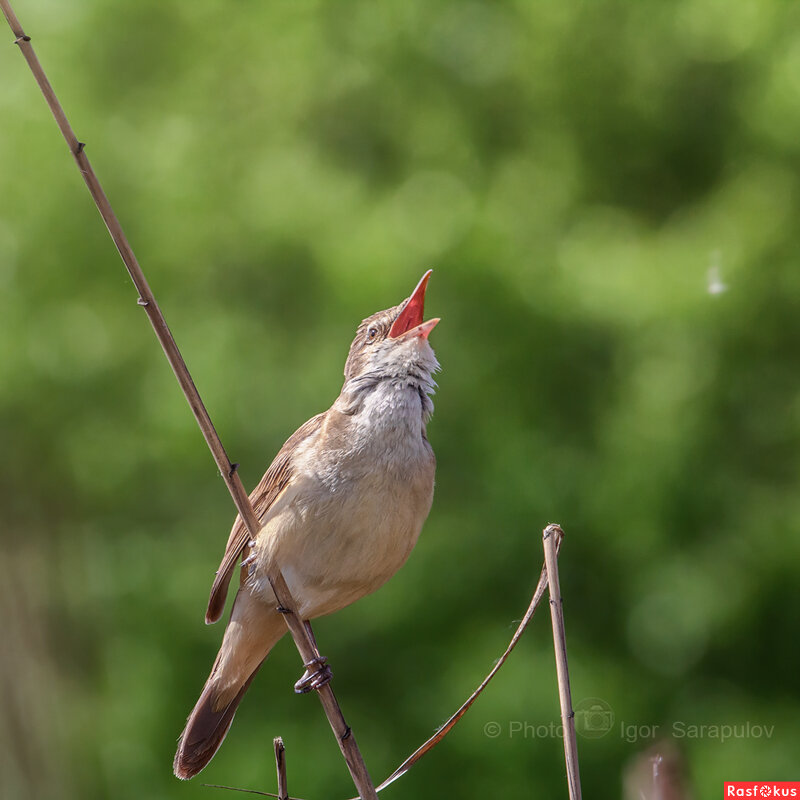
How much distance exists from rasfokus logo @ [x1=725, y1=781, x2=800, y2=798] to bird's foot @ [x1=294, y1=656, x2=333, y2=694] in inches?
98.6

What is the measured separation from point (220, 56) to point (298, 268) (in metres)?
1.48

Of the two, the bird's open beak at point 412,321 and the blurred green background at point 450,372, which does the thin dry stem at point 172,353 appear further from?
the blurred green background at point 450,372

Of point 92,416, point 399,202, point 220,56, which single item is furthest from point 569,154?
point 92,416

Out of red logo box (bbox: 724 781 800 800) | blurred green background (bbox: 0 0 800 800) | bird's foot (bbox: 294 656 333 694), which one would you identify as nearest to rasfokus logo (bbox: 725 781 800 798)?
red logo box (bbox: 724 781 800 800)

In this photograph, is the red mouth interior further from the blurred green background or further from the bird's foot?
the blurred green background

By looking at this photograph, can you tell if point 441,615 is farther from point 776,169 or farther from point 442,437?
point 776,169

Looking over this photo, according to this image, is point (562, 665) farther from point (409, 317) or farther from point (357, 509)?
point (409, 317)

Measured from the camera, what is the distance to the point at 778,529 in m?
4.51

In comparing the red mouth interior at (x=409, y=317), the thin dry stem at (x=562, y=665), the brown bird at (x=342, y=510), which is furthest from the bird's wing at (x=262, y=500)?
the thin dry stem at (x=562, y=665)

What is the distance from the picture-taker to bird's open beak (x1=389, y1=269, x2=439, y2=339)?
5.35ft

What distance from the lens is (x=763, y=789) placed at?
145 inches

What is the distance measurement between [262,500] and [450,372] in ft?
8.75

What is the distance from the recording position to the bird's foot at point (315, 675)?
1.49 m

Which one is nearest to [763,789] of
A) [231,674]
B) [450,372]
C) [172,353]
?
[450,372]
